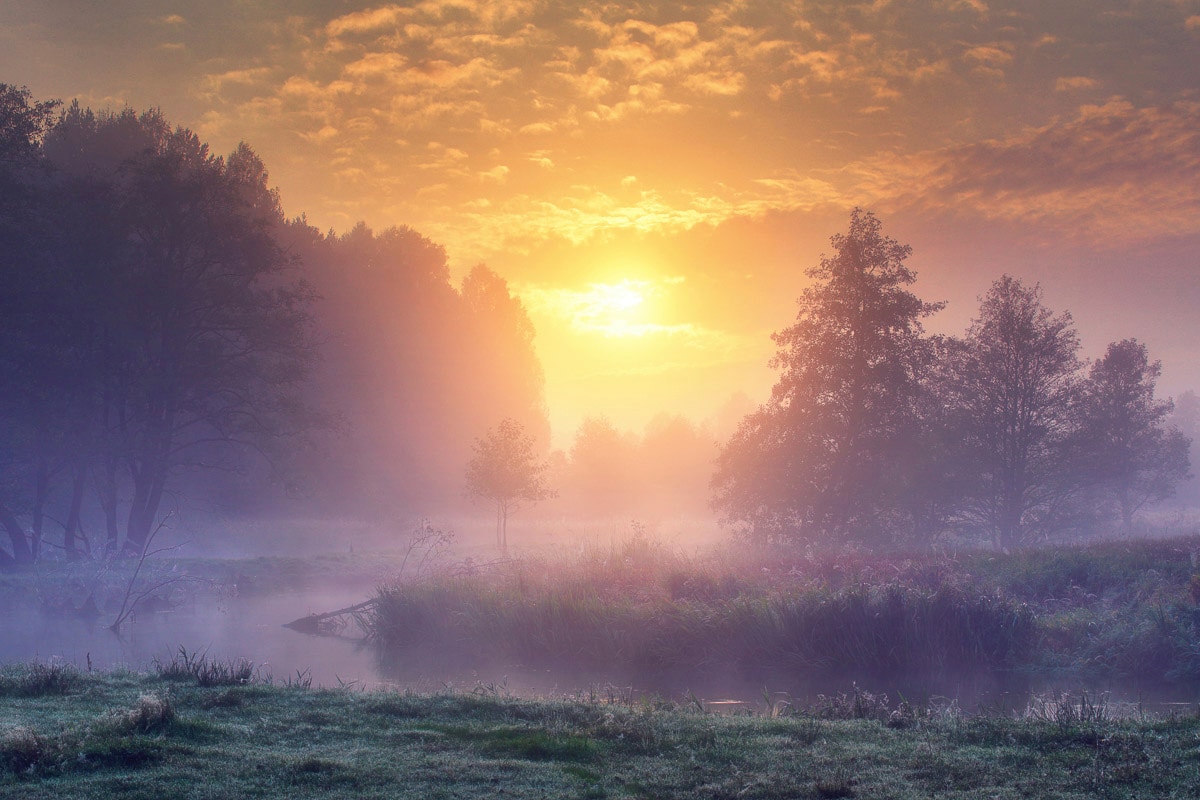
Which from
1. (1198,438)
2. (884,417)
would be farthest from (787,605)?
(1198,438)

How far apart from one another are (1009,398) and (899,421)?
5.27 m

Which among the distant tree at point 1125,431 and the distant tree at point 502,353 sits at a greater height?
the distant tree at point 502,353

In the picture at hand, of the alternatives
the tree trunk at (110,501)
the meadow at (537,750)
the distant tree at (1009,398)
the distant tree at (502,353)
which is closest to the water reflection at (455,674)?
the meadow at (537,750)

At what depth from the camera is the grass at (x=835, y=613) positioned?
1361cm

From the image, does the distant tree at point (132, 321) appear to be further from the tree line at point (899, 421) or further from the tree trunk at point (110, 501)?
the tree line at point (899, 421)

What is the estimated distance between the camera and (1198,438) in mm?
91375

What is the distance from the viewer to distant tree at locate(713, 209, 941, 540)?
29.5 meters

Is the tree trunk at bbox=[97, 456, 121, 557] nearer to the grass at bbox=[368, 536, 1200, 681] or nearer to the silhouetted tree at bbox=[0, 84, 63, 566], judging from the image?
the silhouetted tree at bbox=[0, 84, 63, 566]

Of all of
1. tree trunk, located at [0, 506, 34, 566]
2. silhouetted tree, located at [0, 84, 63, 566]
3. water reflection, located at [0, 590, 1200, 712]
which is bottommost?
water reflection, located at [0, 590, 1200, 712]

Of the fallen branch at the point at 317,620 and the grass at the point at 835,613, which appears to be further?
the fallen branch at the point at 317,620

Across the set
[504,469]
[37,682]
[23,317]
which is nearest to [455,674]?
[37,682]

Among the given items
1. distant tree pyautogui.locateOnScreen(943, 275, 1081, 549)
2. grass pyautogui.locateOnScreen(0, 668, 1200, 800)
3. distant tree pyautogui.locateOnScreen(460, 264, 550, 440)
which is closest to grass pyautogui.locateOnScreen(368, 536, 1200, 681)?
grass pyautogui.locateOnScreen(0, 668, 1200, 800)

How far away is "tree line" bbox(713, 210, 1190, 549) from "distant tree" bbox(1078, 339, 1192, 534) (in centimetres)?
17

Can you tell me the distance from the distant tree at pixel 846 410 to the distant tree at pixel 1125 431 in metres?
8.77
